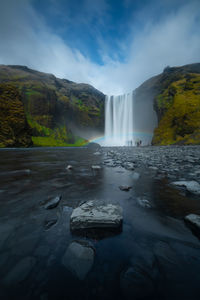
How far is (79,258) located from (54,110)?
49413 mm

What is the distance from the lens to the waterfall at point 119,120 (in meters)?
56.2

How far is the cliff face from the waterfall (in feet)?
14.6

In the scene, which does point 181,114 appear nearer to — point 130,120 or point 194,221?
point 194,221

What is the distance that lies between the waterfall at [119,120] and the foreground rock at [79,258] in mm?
56131

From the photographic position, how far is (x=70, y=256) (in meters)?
0.81

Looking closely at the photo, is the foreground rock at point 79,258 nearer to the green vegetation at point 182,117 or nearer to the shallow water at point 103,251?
the shallow water at point 103,251

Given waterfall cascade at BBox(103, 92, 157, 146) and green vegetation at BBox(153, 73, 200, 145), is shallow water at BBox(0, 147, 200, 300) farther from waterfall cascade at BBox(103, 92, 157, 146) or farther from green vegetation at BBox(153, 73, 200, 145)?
waterfall cascade at BBox(103, 92, 157, 146)

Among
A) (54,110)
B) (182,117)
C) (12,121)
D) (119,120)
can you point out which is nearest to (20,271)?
(12,121)

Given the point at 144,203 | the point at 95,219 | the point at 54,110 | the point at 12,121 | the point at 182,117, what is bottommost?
the point at 144,203

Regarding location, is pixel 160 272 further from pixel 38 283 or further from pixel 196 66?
pixel 196 66

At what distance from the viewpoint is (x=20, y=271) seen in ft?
2.32

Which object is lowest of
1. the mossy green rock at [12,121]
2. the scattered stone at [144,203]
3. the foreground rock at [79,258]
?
the scattered stone at [144,203]

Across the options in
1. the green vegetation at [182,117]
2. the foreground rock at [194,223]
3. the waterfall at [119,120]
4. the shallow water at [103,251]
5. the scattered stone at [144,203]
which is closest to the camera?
the shallow water at [103,251]

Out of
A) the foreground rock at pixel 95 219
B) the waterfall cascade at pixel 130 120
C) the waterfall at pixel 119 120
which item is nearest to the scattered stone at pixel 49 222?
the foreground rock at pixel 95 219
